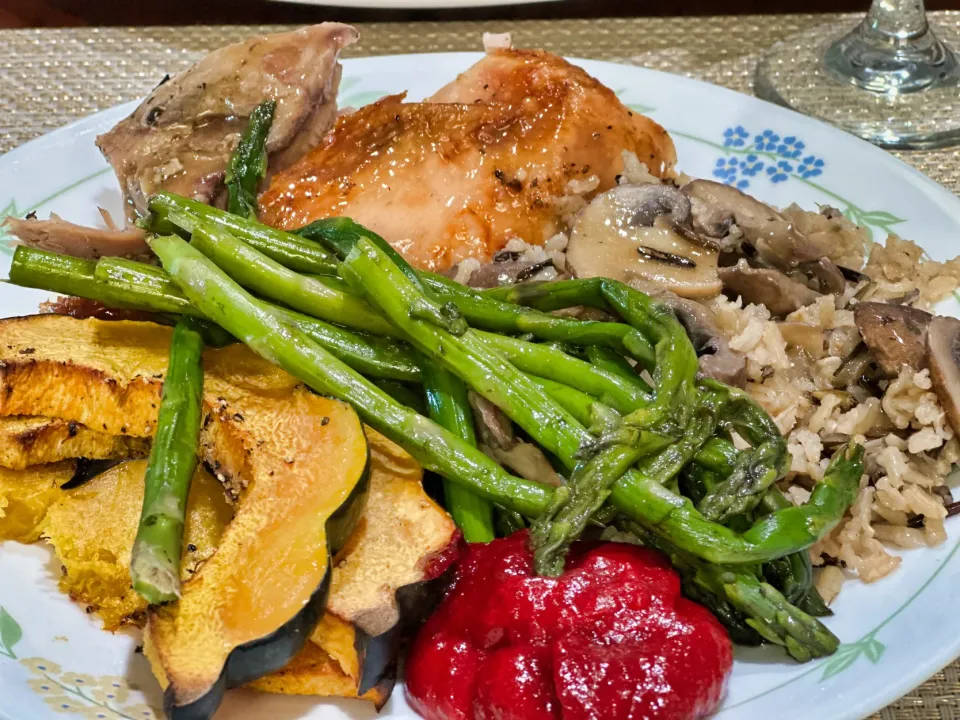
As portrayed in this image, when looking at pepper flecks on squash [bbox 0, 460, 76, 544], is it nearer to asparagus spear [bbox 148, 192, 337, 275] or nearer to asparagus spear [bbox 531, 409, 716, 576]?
asparagus spear [bbox 148, 192, 337, 275]

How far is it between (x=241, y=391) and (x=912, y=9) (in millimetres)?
4065

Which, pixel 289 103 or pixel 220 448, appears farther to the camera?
pixel 289 103

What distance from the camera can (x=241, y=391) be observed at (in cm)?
264

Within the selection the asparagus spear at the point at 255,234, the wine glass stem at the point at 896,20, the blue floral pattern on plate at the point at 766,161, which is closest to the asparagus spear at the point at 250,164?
the asparagus spear at the point at 255,234

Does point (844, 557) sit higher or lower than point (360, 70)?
lower

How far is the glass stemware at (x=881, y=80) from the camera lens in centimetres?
455

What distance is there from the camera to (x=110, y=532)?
8.18 feet

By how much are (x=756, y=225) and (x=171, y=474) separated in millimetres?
1996

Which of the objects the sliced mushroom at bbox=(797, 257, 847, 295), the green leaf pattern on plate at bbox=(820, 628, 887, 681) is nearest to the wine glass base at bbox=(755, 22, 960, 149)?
the sliced mushroom at bbox=(797, 257, 847, 295)

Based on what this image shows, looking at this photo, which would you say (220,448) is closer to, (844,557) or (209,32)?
(844,557)

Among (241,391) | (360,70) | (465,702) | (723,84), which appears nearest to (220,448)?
(241,391)

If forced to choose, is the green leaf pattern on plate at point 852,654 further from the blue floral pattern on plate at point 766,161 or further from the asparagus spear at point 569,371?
the blue floral pattern on plate at point 766,161

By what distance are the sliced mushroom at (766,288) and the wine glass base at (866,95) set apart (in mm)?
1890

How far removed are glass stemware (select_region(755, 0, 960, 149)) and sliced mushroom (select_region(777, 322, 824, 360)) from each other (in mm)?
2011
